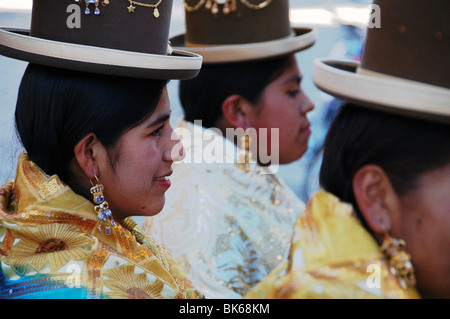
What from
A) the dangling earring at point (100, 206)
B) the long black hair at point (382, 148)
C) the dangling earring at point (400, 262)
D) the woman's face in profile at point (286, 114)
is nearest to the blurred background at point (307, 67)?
the woman's face in profile at point (286, 114)

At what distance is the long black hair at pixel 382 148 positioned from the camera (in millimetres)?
1364

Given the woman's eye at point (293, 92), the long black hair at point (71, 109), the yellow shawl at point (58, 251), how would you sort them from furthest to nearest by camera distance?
the woman's eye at point (293, 92)
the long black hair at point (71, 109)
the yellow shawl at point (58, 251)

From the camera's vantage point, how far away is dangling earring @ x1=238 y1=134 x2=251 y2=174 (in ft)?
9.44

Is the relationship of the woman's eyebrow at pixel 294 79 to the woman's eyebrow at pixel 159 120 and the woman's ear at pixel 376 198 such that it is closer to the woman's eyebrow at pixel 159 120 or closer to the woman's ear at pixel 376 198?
the woman's eyebrow at pixel 159 120

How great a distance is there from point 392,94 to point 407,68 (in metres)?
0.09

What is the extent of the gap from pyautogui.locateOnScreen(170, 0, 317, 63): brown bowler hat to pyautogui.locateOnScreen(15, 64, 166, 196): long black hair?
1.14 m

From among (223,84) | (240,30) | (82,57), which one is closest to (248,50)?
(240,30)

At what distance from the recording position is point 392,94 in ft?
4.29

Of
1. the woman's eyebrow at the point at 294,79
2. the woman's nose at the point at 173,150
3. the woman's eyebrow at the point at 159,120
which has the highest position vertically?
the woman's eyebrow at the point at 159,120

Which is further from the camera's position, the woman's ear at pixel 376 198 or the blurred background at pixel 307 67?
the blurred background at pixel 307 67

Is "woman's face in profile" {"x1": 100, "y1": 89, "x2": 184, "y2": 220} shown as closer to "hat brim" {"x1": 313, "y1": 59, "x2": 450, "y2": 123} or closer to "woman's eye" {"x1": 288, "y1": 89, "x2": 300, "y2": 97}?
"hat brim" {"x1": 313, "y1": 59, "x2": 450, "y2": 123}

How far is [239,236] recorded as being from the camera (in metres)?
2.61

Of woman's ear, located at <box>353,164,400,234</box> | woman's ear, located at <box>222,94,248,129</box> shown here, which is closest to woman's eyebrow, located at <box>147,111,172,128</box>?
woman's ear, located at <box>353,164,400,234</box>

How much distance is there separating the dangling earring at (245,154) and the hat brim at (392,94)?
1.47 meters
